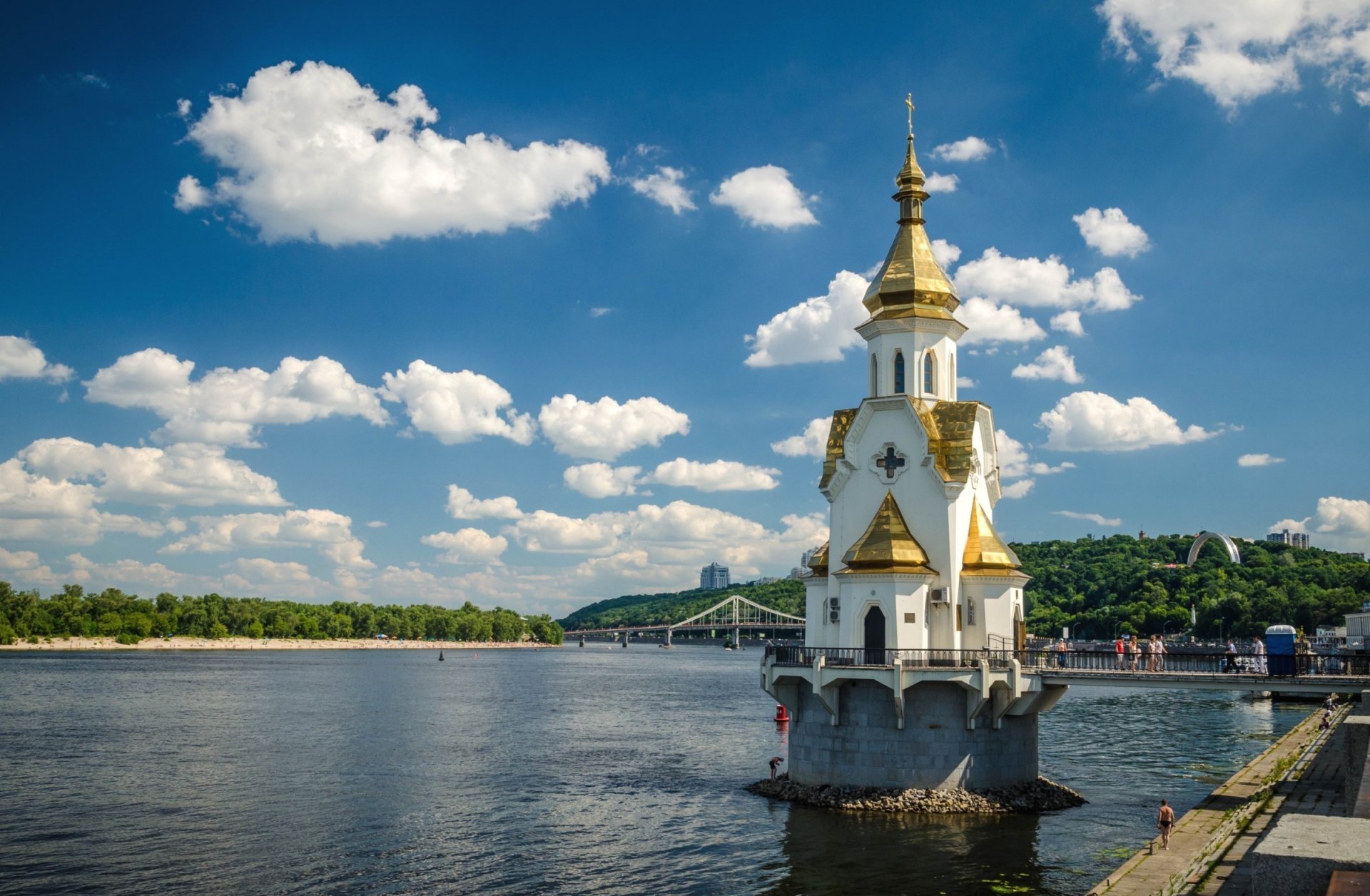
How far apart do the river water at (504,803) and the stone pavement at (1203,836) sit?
2.58 m

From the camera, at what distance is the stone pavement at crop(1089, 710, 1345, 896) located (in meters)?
20.6

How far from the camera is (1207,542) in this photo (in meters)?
177

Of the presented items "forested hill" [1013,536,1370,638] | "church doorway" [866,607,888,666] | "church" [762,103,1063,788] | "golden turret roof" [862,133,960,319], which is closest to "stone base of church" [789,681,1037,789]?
"church" [762,103,1063,788]

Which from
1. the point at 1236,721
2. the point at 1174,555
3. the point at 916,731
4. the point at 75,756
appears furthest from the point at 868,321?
the point at 1174,555

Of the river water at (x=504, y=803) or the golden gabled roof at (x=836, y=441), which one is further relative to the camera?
the golden gabled roof at (x=836, y=441)

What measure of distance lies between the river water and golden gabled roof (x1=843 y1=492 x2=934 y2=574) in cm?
743

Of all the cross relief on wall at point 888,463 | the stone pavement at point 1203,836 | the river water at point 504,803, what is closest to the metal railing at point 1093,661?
the stone pavement at point 1203,836

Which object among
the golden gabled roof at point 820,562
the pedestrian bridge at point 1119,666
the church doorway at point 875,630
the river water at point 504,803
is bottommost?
the river water at point 504,803

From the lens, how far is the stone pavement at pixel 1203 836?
67.5ft

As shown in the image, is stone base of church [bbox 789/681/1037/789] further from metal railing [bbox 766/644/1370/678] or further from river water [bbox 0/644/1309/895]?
river water [bbox 0/644/1309/895]

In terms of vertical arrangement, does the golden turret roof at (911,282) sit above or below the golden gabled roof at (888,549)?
above

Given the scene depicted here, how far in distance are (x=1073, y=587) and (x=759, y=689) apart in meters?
85.2

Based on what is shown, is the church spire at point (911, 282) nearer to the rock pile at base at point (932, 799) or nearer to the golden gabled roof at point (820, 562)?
the golden gabled roof at point (820, 562)

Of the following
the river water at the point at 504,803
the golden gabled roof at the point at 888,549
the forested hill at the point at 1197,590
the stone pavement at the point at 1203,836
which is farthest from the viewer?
the forested hill at the point at 1197,590
